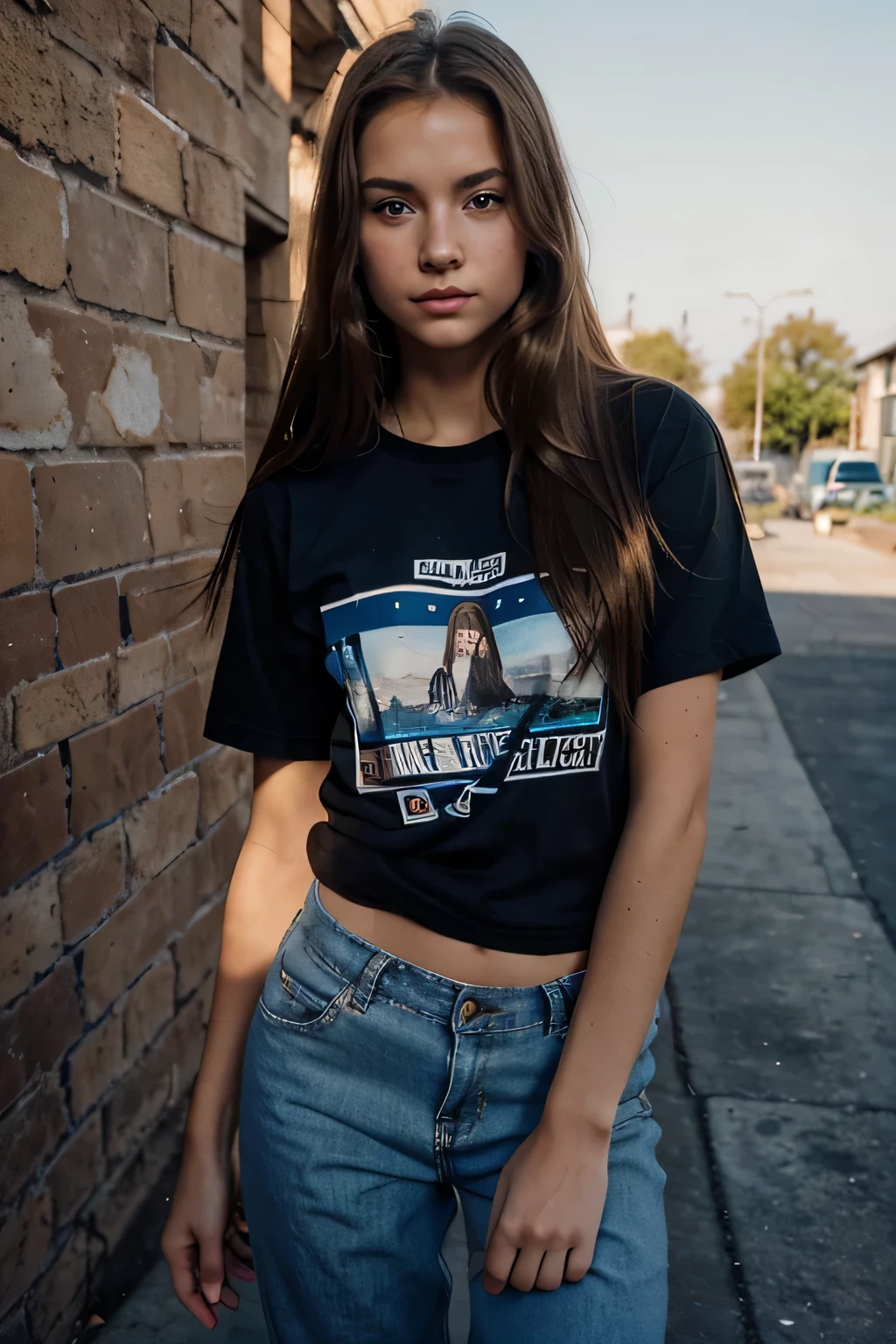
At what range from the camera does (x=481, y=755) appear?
4.22 ft

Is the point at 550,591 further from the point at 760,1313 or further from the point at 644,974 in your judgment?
the point at 760,1313

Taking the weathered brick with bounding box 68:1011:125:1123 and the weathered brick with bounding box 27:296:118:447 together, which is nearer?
the weathered brick with bounding box 27:296:118:447

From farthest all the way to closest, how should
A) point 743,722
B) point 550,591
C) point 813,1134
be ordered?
point 743,722
point 813,1134
point 550,591

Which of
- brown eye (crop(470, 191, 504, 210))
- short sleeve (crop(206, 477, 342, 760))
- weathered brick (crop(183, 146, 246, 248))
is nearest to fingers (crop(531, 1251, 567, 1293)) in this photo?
short sleeve (crop(206, 477, 342, 760))

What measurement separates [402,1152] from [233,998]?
343 millimetres

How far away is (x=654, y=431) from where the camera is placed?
1.27 m

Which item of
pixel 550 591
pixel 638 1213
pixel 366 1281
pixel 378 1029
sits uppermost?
pixel 550 591

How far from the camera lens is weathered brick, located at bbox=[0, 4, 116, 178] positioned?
185cm

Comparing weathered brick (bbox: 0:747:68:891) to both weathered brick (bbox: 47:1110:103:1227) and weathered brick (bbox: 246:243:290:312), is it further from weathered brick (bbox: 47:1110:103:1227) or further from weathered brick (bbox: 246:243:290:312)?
weathered brick (bbox: 246:243:290:312)

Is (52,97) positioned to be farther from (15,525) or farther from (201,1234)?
(201,1234)

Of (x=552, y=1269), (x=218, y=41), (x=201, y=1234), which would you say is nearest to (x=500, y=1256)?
(x=552, y=1269)

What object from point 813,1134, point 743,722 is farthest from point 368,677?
point 743,722

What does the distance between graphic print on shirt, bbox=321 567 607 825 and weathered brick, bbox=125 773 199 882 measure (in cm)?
132

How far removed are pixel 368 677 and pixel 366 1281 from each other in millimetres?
704
